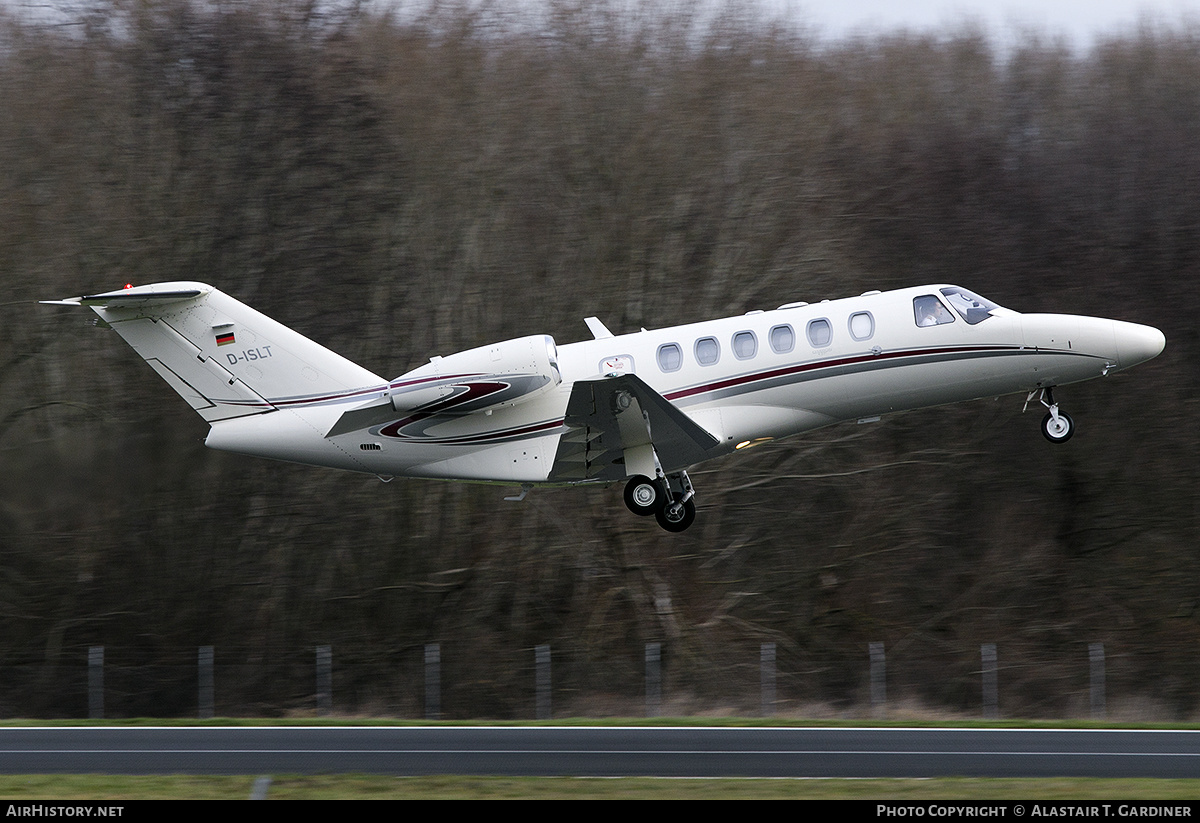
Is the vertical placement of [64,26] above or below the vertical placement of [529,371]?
above

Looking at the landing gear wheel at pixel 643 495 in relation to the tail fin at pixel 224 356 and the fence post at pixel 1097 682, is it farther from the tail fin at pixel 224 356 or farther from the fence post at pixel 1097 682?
the fence post at pixel 1097 682

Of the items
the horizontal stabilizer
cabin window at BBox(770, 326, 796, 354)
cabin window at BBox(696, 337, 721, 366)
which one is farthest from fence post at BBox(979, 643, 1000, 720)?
the horizontal stabilizer

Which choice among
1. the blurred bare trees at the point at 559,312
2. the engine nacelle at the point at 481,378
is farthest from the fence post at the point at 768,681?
the engine nacelle at the point at 481,378

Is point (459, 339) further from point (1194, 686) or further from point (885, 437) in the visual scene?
point (1194, 686)

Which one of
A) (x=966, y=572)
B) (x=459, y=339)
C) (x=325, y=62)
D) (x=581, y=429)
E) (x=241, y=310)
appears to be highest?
(x=325, y=62)

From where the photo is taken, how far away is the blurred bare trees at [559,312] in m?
27.1

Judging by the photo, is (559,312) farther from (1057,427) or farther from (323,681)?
(1057,427)

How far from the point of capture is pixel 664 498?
18594mm

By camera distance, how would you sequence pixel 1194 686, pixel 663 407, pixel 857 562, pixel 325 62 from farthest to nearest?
1. pixel 325 62
2. pixel 857 562
3. pixel 1194 686
4. pixel 663 407

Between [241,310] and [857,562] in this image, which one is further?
[857,562]

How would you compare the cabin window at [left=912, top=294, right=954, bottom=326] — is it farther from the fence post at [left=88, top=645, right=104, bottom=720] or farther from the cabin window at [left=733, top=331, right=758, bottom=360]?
the fence post at [left=88, top=645, right=104, bottom=720]

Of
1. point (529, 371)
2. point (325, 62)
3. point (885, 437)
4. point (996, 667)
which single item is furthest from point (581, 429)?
point (325, 62)

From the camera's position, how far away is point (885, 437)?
2873cm

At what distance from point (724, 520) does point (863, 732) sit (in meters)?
9.45
